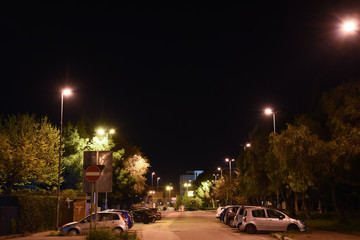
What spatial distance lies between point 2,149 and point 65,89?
937cm

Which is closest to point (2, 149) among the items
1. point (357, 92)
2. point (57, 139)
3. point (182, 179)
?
point (57, 139)

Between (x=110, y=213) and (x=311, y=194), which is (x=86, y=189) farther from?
(x=311, y=194)

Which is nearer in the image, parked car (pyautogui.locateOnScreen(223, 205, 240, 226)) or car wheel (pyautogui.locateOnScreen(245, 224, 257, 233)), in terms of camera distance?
car wheel (pyautogui.locateOnScreen(245, 224, 257, 233))

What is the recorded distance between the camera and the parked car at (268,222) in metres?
24.0

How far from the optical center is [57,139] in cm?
3666

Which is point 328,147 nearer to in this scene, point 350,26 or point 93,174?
point 350,26

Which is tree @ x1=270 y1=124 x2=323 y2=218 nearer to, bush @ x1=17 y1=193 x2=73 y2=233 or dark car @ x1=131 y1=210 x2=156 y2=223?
bush @ x1=17 y1=193 x2=73 y2=233

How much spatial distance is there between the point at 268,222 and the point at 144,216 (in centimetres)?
1892

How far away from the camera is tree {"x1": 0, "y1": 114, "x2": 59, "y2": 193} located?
109 ft

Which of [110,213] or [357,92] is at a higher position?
[357,92]

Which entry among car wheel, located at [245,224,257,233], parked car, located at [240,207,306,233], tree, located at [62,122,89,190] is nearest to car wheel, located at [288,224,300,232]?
parked car, located at [240,207,306,233]

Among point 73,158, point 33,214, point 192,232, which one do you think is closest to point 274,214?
point 192,232

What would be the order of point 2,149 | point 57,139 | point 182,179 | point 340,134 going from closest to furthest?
point 340,134, point 2,149, point 57,139, point 182,179

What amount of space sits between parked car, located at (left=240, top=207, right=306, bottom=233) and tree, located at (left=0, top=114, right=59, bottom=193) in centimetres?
1873
